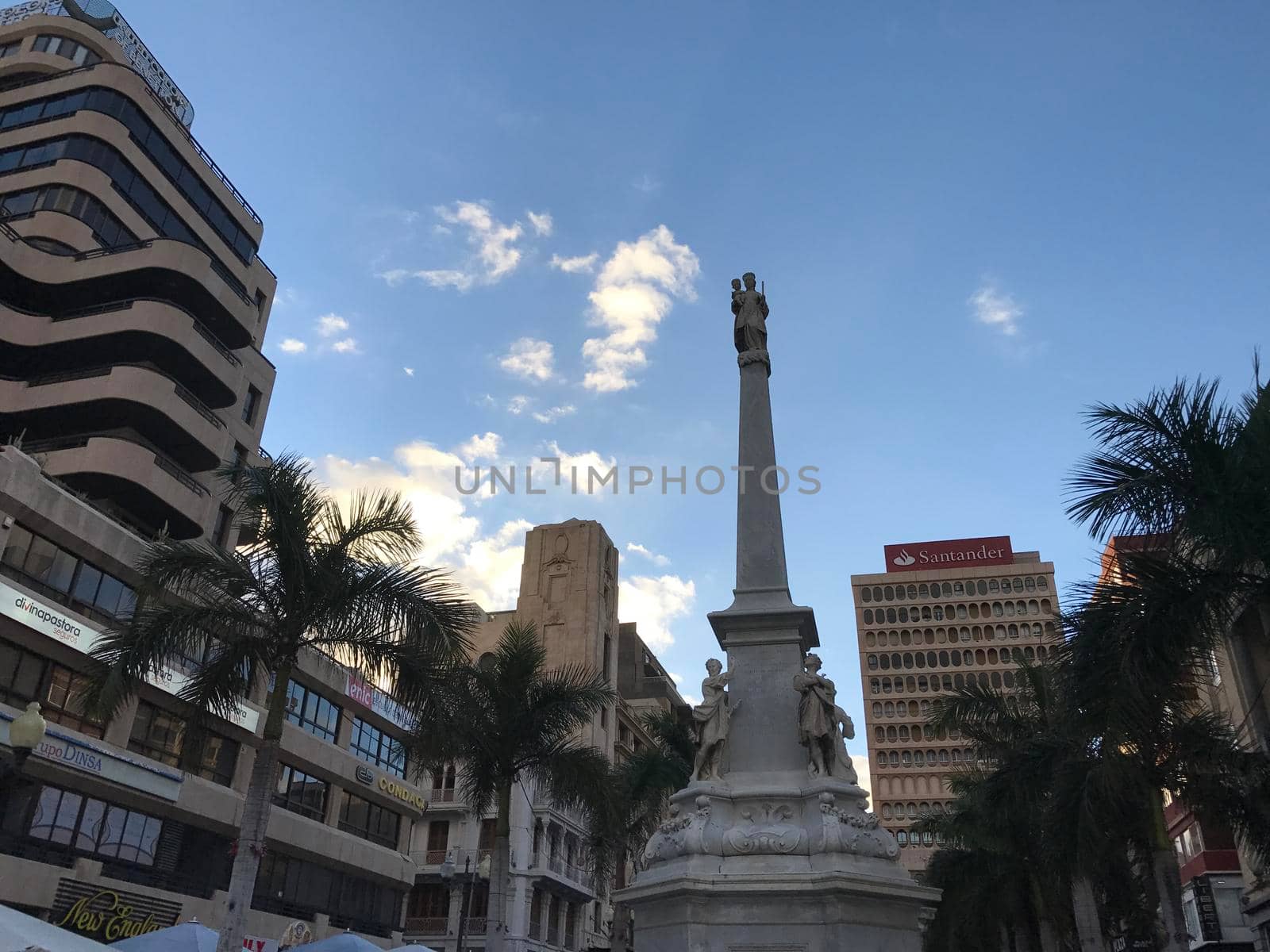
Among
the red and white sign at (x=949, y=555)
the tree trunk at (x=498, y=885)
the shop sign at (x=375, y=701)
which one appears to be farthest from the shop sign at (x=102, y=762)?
the red and white sign at (x=949, y=555)

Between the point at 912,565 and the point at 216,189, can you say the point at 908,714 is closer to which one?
the point at 912,565

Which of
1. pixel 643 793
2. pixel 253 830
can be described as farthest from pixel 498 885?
pixel 643 793

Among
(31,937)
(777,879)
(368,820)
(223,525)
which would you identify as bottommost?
(31,937)

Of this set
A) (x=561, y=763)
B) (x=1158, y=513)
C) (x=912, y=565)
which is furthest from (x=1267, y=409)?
(x=912, y=565)

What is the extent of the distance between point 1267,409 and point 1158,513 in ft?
5.85

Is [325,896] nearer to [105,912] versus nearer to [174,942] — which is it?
[105,912]

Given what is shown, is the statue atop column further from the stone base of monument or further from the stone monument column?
the stone base of monument

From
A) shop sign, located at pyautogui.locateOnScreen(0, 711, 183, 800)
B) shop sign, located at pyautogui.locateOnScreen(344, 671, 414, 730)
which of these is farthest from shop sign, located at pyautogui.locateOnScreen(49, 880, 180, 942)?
shop sign, located at pyautogui.locateOnScreen(344, 671, 414, 730)

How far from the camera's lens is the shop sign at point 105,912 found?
83.6ft

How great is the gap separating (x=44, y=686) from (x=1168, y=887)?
26440 millimetres

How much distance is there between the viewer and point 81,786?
2706 cm

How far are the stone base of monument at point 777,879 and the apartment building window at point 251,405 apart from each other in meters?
33.2

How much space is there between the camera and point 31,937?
34.4ft

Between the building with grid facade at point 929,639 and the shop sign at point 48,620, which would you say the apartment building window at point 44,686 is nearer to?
the shop sign at point 48,620
